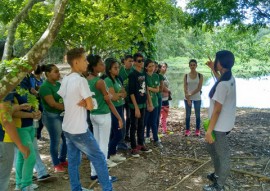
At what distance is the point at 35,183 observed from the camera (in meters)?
4.40

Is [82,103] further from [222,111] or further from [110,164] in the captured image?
[110,164]

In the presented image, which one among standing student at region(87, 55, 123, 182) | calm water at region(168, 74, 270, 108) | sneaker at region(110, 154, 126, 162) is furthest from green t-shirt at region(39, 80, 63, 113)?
calm water at region(168, 74, 270, 108)

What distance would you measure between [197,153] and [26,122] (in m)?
3.43

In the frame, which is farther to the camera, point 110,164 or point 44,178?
point 110,164

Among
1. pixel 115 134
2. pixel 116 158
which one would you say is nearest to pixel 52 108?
pixel 115 134

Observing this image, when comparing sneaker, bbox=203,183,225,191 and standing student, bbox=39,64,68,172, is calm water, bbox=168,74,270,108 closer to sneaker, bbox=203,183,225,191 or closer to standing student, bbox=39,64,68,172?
sneaker, bbox=203,183,225,191

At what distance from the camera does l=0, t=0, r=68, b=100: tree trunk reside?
2252 millimetres

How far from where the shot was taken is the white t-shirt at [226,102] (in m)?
3.79

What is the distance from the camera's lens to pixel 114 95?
16.2 ft

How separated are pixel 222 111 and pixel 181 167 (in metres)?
1.68

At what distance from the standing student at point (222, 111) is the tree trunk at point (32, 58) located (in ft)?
6.87

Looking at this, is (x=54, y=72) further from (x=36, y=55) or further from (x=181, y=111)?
(x=181, y=111)

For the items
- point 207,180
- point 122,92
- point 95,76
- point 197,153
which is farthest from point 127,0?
point 207,180

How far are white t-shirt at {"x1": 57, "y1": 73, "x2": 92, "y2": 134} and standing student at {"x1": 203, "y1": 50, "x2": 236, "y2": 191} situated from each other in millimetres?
1565
